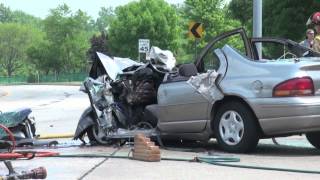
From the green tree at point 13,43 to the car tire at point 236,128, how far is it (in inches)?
4205

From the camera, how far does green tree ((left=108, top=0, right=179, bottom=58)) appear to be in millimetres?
64938

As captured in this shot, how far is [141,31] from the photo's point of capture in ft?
215

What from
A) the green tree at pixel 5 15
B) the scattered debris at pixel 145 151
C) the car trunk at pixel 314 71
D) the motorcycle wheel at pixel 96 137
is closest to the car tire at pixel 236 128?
the car trunk at pixel 314 71

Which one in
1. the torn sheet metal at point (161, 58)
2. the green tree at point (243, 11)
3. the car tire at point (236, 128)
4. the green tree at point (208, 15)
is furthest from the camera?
the green tree at point (208, 15)

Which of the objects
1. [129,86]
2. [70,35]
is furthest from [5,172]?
[70,35]

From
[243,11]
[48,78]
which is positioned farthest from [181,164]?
[48,78]

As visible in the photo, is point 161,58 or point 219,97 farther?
point 161,58

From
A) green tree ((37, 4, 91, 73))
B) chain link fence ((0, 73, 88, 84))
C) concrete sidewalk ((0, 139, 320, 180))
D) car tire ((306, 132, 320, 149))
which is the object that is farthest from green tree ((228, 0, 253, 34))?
green tree ((37, 4, 91, 73))

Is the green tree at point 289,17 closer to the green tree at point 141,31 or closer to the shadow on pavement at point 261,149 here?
the shadow on pavement at point 261,149

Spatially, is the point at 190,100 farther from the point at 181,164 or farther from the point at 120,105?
the point at 181,164

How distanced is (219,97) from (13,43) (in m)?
110

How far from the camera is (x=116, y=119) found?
1038 cm

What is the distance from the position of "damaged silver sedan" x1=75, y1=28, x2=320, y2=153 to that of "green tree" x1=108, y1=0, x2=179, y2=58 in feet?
175

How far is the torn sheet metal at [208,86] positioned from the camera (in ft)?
30.2
